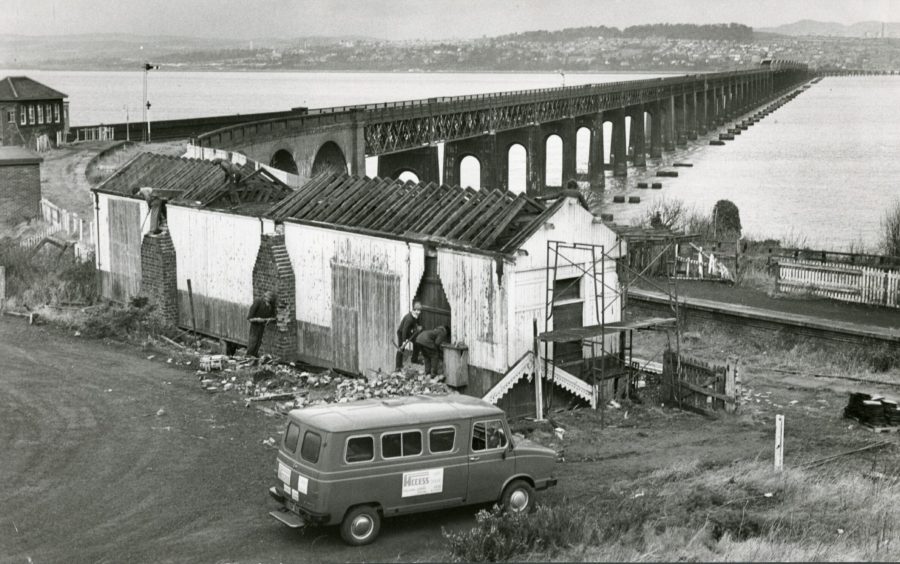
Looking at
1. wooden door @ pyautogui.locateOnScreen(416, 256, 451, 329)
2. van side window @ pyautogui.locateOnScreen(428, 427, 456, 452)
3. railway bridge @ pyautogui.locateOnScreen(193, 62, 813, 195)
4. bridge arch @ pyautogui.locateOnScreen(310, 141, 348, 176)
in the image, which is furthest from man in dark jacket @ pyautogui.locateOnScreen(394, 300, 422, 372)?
bridge arch @ pyautogui.locateOnScreen(310, 141, 348, 176)

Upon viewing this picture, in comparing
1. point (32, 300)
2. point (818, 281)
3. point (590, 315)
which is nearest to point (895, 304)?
point (818, 281)

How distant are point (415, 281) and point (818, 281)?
61.8 ft

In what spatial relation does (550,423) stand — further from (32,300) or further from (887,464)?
(32,300)

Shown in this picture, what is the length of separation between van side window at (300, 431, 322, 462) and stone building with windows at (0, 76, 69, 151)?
5693 cm

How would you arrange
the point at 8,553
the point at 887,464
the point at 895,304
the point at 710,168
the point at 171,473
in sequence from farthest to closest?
the point at 710,168 → the point at 895,304 → the point at 887,464 → the point at 171,473 → the point at 8,553

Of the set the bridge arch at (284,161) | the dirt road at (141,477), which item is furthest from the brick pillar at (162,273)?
the bridge arch at (284,161)

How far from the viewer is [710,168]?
427 ft

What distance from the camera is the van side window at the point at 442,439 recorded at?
15.0 m

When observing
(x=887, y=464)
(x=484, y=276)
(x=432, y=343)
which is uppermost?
(x=484, y=276)

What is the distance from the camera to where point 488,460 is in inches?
604

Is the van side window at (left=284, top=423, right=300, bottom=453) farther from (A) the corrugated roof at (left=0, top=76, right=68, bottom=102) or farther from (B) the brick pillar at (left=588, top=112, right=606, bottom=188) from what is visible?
(B) the brick pillar at (left=588, top=112, right=606, bottom=188)

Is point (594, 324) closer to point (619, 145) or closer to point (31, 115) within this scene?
point (31, 115)

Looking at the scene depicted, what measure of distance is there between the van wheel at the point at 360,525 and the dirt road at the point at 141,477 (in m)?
0.14

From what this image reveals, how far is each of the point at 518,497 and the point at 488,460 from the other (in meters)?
0.78
